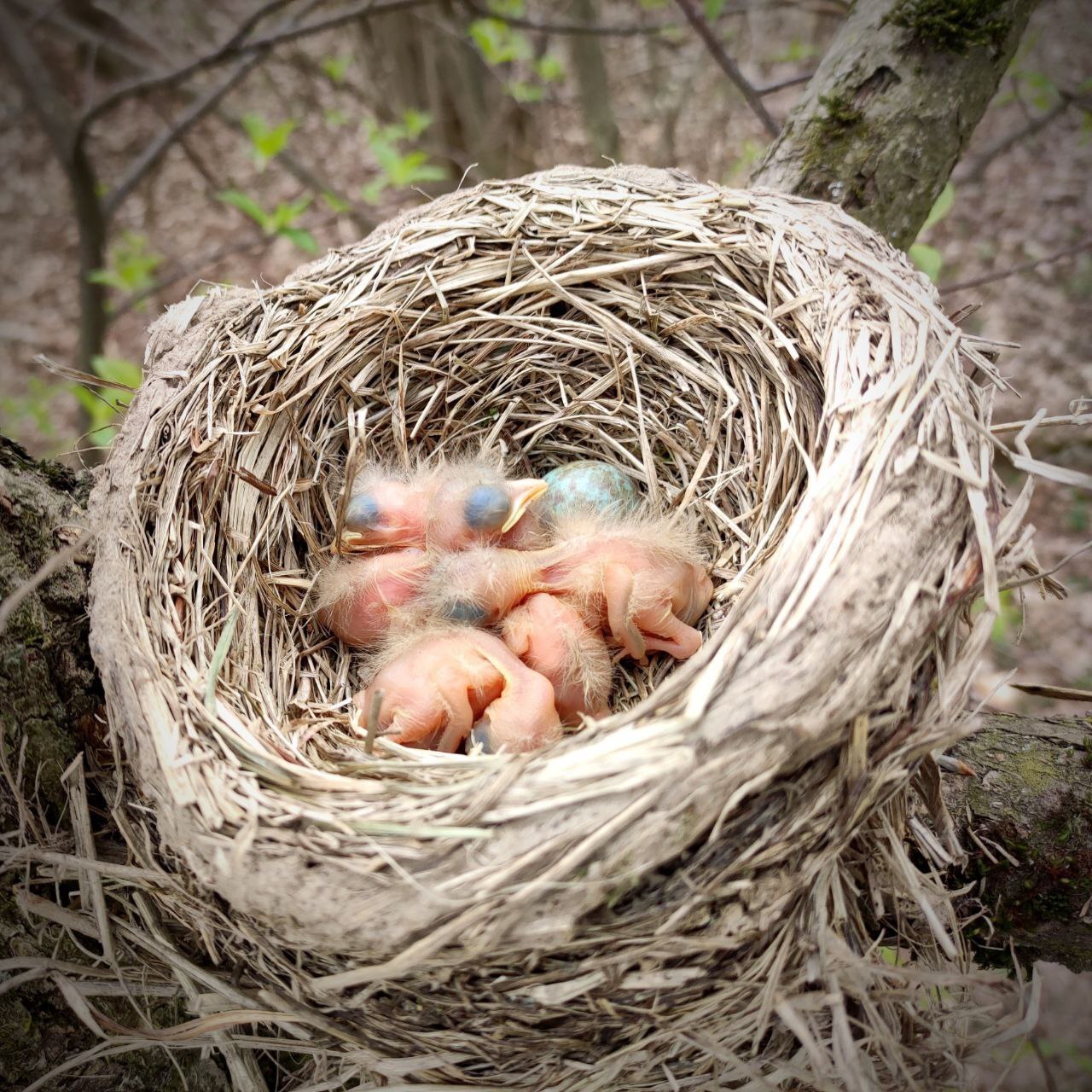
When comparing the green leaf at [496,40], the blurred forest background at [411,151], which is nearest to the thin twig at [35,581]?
the blurred forest background at [411,151]

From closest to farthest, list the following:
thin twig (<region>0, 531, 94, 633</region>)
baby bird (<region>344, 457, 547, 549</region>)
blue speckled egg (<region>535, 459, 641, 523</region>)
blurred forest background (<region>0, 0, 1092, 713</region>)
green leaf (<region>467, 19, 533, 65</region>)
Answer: thin twig (<region>0, 531, 94, 633</region>) < baby bird (<region>344, 457, 547, 549</region>) < blue speckled egg (<region>535, 459, 641, 523</region>) < blurred forest background (<region>0, 0, 1092, 713</region>) < green leaf (<region>467, 19, 533, 65</region>)

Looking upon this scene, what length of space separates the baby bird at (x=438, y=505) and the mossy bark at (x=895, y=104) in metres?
0.80

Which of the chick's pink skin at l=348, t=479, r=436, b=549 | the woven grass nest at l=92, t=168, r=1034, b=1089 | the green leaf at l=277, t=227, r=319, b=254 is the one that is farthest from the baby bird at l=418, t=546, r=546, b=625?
the green leaf at l=277, t=227, r=319, b=254

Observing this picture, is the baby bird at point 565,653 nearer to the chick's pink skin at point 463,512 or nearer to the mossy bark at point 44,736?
the chick's pink skin at point 463,512

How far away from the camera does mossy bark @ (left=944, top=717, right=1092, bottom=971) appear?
47.3 inches

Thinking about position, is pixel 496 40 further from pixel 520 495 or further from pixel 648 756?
pixel 648 756

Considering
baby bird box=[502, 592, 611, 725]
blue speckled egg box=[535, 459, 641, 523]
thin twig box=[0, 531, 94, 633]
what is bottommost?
baby bird box=[502, 592, 611, 725]

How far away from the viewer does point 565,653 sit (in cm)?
147

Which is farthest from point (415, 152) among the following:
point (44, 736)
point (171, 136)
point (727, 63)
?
point (44, 736)

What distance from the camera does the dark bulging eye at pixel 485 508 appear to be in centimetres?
154

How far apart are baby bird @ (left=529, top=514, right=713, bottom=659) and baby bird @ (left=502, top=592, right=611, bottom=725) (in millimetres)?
48

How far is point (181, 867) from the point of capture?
106 cm

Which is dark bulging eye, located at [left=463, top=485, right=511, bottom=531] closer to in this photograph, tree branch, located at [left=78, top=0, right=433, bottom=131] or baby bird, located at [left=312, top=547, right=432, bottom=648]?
baby bird, located at [left=312, top=547, right=432, bottom=648]

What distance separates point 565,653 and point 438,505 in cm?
39
